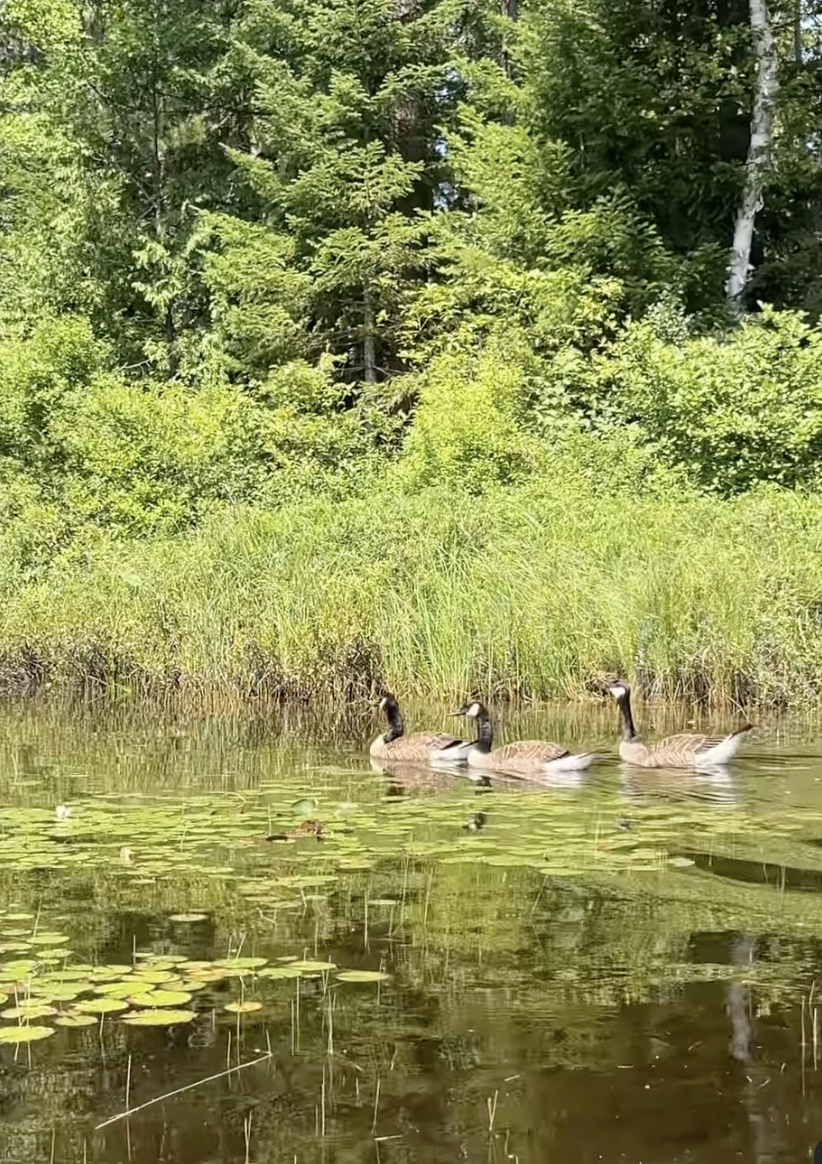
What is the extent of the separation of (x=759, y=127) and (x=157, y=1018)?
66.5ft

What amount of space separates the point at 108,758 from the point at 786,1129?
7969 millimetres

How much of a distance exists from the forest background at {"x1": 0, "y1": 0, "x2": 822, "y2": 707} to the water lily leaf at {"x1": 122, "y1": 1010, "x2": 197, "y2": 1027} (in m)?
8.86

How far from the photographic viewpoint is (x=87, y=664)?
15.8 metres

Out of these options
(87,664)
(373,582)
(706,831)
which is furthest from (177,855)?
(87,664)

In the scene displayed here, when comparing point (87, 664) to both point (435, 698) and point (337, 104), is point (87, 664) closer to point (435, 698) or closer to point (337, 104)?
point (435, 698)

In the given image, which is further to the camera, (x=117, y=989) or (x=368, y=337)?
(x=368, y=337)

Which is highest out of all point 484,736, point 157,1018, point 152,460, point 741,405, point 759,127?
point 759,127

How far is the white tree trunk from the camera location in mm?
21562

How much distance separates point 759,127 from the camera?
2183 centimetres

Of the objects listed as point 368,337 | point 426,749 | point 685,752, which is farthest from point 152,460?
point 685,752

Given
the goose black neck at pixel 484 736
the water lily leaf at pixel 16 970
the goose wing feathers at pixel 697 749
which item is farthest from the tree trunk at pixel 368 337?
the water lily leaf at pixel 16 970

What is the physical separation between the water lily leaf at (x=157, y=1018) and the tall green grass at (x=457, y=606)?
8856 millimetres

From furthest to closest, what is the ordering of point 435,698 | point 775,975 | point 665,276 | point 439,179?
point 439,179
point 665,276
point 435,698
point 775,975

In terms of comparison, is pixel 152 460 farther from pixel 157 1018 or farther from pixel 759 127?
pixel 157 1018
